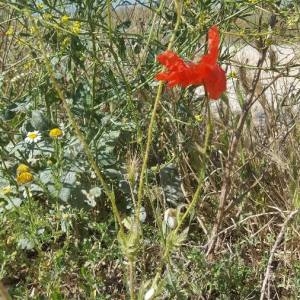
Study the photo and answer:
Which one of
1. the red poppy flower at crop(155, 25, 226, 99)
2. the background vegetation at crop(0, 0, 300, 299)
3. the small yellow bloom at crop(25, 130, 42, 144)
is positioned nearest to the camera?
the red poppy flower at crop(155, 25, 226, 99)

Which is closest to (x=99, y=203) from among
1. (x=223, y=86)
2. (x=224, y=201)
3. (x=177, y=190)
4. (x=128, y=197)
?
(x=128, y=197)

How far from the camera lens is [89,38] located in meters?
1.93

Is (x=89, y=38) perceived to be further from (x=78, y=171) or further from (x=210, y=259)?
(x=210, y=259)

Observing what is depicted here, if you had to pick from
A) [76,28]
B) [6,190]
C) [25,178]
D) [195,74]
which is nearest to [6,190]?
[6,190]

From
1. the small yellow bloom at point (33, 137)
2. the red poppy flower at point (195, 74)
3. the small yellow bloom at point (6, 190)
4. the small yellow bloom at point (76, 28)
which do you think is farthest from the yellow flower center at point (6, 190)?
the red poppy flower at point (195, 74)

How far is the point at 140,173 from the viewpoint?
1.87 metres

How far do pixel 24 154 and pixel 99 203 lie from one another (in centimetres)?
29

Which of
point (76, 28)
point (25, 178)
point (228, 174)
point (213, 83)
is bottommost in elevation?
point (228, 174)

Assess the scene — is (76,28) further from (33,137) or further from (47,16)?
(33,137)

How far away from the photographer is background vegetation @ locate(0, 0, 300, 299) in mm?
1699

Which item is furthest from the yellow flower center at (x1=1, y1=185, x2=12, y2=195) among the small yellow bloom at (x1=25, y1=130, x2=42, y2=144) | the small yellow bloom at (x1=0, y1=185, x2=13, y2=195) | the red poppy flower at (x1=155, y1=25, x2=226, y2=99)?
the red poppy flower at (x1=155, y1=25, x2=226, y2=99)

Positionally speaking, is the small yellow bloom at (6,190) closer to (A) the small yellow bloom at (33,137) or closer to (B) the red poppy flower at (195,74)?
(A) the small yellow bloom at (33,137)

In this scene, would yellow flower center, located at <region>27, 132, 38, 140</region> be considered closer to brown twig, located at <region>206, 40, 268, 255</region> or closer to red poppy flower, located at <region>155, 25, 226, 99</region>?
brown twig, located at <region>206, 40, 268, 255</region>

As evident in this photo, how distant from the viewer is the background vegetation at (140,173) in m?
1.70
